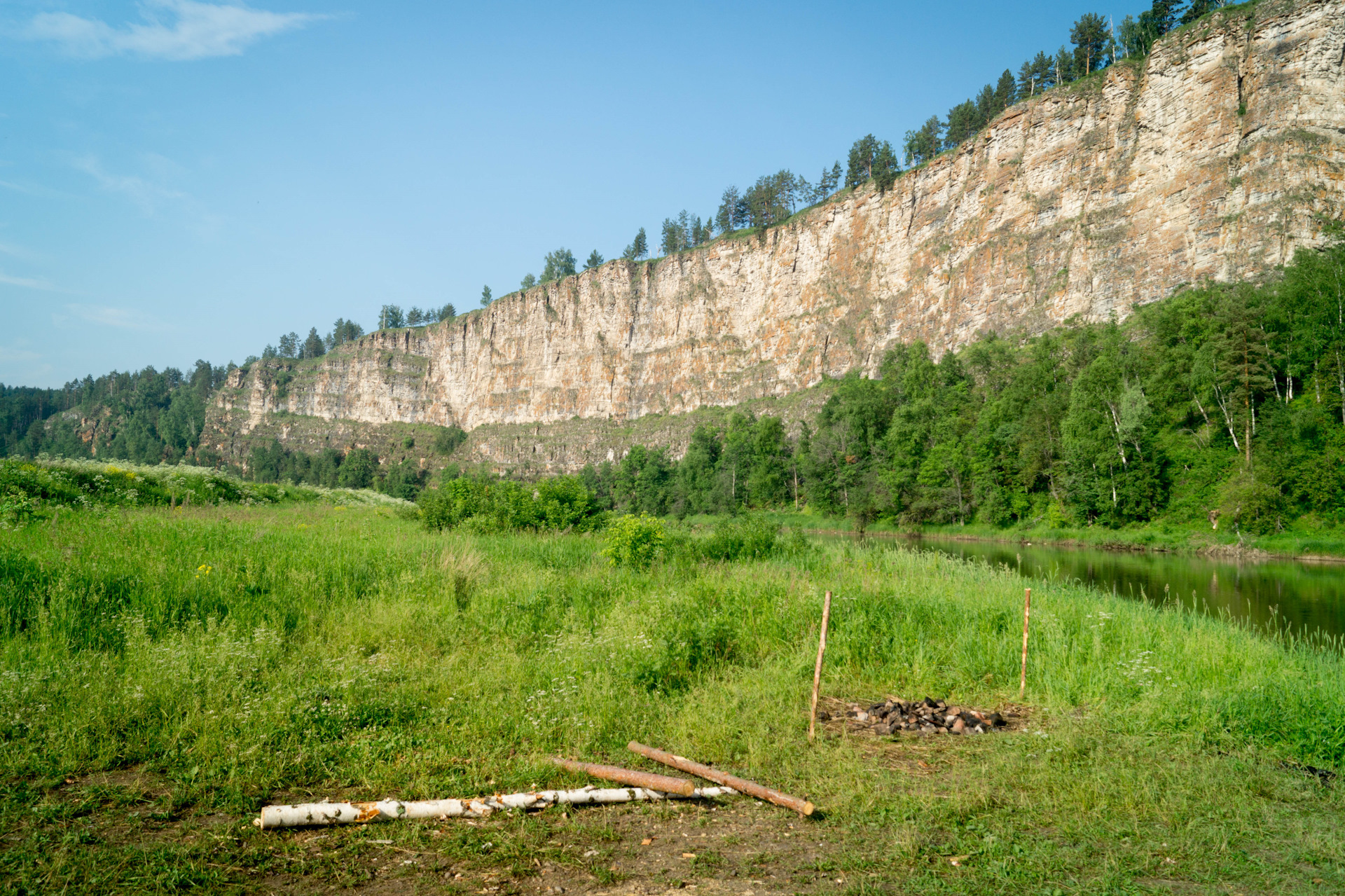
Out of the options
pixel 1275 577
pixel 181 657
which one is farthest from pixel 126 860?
pixel 1275 577

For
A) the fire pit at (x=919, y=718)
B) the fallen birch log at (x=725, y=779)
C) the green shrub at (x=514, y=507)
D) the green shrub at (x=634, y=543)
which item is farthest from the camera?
the green shrub at (x=514, y=507)

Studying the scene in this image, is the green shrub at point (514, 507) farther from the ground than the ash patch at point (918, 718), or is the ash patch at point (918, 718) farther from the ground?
the green shrub at point (514, 507)

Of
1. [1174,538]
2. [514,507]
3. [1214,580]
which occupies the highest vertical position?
[514,507]

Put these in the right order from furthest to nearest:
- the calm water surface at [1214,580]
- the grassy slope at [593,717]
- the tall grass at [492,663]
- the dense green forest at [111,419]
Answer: the dense green forest at [111,419] < the calm water surface at [1214,580] < the tall grass at [492,663] < the grassy slope at [593,717]

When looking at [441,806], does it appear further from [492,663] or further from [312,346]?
[312,346]

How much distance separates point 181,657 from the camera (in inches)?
261

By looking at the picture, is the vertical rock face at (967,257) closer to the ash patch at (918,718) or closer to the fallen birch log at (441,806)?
the ash patch at (918,718)

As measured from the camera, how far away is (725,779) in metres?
5.20

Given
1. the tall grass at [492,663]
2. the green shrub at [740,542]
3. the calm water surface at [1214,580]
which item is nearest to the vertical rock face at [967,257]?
the calm water surface at [1214,580]

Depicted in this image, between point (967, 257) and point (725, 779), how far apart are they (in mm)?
81461

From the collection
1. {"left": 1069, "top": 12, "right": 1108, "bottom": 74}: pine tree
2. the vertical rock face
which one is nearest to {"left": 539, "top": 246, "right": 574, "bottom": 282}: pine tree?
the vertical rock face

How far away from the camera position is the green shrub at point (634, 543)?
43.4 ft

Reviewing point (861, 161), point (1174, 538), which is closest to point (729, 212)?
point (861, 161)

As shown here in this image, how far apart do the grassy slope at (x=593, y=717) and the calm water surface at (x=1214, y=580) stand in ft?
22.1
